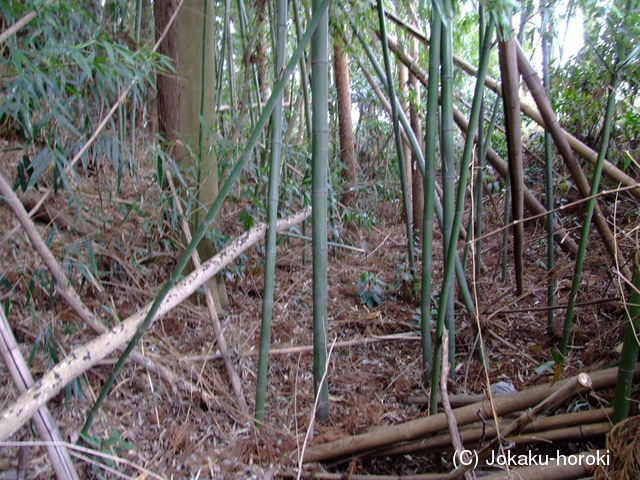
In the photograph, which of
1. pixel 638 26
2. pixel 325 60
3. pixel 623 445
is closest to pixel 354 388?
pixel 623 445

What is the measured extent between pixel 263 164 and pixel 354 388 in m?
1.22

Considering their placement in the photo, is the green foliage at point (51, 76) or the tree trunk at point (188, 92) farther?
the tree trunk at point (188, 92)

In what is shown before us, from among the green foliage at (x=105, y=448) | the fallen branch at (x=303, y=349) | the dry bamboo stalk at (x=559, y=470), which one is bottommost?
the green foliage at (x=105, y=448)

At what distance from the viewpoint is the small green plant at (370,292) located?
8.71 feet

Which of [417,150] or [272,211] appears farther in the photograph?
[417,150]

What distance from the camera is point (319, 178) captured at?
59.1 inches

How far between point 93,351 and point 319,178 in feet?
2.66

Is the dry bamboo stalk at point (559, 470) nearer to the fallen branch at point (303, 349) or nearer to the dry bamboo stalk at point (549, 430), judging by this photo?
the dry bamboo stalk at point (549, 430)

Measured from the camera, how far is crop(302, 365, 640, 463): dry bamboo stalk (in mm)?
1349

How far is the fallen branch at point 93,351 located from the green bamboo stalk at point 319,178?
21 cm

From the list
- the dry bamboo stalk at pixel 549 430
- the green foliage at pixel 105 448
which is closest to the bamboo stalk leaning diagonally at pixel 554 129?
the dry bamboo stalk at pixel 549 430

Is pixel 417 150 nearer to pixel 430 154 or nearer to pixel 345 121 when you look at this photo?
pixel 430 154

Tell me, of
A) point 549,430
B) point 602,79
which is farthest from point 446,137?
point 602,79

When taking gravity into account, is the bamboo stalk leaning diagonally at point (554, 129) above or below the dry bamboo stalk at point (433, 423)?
above
